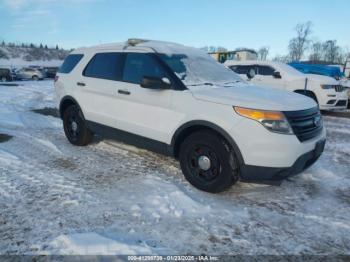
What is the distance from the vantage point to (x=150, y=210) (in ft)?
11.7

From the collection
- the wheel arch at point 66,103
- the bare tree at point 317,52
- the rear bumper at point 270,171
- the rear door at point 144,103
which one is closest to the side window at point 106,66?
the rear door at point 144,103

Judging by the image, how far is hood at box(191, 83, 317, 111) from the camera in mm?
3697

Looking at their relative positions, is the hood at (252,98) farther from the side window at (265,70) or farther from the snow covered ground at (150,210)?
the side window at (265,70)

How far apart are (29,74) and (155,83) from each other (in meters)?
33.1

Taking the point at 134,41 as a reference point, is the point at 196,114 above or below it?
below

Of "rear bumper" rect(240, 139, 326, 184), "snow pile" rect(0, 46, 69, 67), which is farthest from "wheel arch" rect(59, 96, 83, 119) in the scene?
"snow pile" rect(0, 46, 69, 67)

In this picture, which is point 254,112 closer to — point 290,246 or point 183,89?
point 183,89

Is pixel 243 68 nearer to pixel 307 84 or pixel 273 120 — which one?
pixel 307 84

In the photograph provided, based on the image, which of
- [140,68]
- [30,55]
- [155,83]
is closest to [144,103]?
[155,83]

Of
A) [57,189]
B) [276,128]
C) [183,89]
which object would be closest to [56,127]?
[57,189]

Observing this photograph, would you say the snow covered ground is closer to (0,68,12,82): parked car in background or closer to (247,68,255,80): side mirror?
(247,68,255,80): side mirror

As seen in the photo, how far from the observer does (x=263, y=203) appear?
12.8 ft

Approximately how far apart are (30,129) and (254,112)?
5.75m

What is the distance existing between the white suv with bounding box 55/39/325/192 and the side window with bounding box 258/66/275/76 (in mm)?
7026
